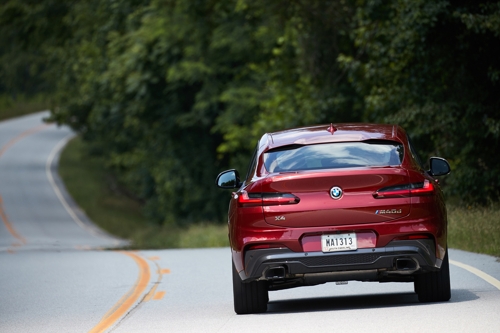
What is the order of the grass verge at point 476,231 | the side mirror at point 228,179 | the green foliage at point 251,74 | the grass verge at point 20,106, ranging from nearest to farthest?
the side mirror at point 228,179
the grass verge at point 476,231
the green foliage at point 251,74
the grass verge at point 20,106

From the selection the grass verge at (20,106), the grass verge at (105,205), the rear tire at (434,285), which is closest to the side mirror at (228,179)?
the rear tire at (434,285)

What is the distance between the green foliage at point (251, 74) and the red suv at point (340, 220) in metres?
11.7

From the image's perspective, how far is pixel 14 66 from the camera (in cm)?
7244

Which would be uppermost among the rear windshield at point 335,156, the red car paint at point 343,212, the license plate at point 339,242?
the rear windshield at point 335,156

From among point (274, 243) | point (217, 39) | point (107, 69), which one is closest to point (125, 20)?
point (107, 69)

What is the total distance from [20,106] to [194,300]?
101m

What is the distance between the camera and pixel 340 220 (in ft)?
31.8

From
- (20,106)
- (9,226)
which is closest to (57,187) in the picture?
(9,226)

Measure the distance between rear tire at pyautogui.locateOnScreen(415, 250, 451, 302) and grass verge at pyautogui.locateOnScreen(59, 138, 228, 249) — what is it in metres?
21.6

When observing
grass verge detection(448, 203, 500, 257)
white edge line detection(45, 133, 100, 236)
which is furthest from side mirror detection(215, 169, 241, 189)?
white edge line detection(45, 133, 100, 236)

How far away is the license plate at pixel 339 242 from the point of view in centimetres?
972

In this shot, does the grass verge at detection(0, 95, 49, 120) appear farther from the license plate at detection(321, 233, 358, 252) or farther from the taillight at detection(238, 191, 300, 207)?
the license plate at detection(321, 233, 358, 252)

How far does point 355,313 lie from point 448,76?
1484cm

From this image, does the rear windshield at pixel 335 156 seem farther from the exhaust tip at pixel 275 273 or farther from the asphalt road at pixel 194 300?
the asphalt road at pixel 194 300
